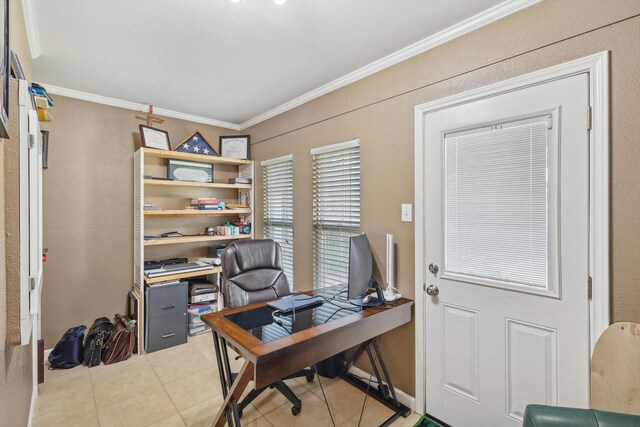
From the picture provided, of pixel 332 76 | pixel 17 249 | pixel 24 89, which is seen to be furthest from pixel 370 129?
pixel 17 249

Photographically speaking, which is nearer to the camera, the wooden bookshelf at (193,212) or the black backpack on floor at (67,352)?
the black backpack on floor at (67,352)

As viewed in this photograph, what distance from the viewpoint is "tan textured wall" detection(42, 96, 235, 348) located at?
114 inches

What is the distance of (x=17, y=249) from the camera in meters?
1.07

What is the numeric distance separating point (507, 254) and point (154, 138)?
11.3ft

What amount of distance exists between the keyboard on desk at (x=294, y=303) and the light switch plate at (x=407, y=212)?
0.83 meters

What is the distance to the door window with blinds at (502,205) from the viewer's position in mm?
1620

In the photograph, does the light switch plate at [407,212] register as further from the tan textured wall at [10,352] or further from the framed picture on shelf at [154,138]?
the framed picture on shelf at [154,138]

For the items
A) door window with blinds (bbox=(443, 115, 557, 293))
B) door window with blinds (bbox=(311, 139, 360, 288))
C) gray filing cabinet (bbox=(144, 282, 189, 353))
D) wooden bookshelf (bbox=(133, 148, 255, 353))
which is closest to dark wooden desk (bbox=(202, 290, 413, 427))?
door window with blinds (bbox=(443, 115, 557, 293))

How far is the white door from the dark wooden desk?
38 centimetres

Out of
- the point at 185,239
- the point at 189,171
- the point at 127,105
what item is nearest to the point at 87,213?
the point at 185,239

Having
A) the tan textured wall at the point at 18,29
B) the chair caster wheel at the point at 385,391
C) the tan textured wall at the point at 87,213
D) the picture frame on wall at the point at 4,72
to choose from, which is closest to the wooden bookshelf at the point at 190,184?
the tan textured wall at the point at 87,213

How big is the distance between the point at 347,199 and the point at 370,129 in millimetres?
614

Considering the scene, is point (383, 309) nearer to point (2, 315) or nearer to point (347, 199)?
point (347, 199)

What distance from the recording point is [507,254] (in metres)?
1.75
